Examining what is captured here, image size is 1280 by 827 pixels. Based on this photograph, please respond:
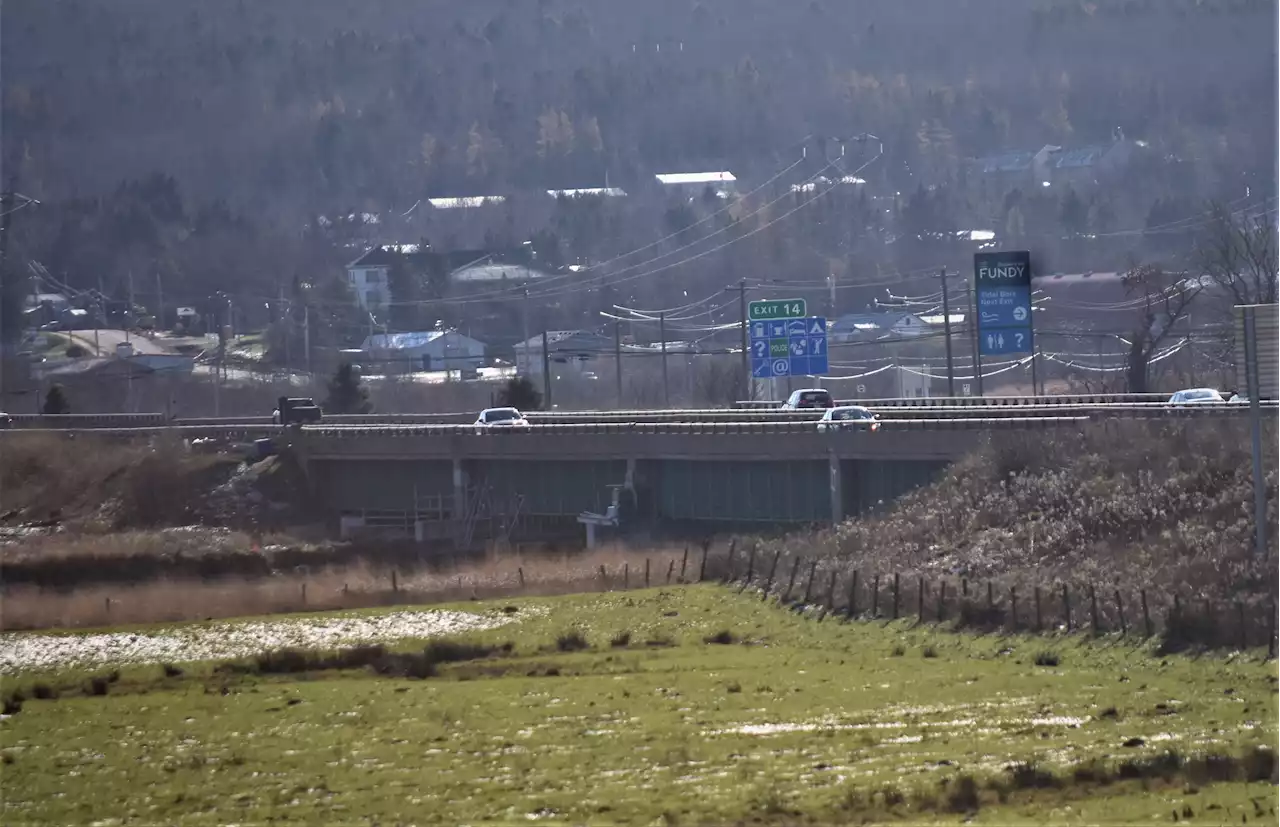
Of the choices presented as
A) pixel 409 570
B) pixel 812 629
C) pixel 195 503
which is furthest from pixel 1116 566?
pixel 195 503

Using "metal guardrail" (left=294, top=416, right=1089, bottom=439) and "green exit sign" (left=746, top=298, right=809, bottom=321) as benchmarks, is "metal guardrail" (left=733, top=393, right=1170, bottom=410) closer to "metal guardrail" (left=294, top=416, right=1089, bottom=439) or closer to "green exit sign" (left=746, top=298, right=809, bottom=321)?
"green exit sign" (left=746, top=298, right=809, bottom=321)

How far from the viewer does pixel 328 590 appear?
5434 centimetres

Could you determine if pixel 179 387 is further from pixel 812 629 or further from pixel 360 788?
pixel 360 788

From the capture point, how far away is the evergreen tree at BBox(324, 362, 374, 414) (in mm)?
107438

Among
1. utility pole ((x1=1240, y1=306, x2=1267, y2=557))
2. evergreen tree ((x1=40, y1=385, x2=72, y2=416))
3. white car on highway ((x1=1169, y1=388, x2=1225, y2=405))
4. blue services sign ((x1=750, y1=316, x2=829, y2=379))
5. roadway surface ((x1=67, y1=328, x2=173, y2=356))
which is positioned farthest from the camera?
roadway surface ((x1=67, y1=328, x2=173, y2=356))

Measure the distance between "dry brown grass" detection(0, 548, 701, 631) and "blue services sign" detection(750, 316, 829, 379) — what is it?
20.0m

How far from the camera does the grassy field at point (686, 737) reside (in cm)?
2086

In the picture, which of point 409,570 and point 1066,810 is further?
point 409,570

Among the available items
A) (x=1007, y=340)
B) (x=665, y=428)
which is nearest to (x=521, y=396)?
(x=665, y=428)

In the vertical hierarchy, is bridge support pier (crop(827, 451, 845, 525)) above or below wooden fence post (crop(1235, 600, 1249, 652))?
above

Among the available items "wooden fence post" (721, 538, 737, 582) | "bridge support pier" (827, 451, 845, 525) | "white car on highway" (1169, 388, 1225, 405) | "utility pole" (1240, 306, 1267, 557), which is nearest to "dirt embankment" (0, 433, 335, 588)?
"bridge support pier" (827, 451, 845, 525)

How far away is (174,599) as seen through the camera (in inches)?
2109

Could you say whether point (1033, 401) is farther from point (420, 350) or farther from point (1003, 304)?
point (420, 350)

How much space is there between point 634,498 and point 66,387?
3252 inches
